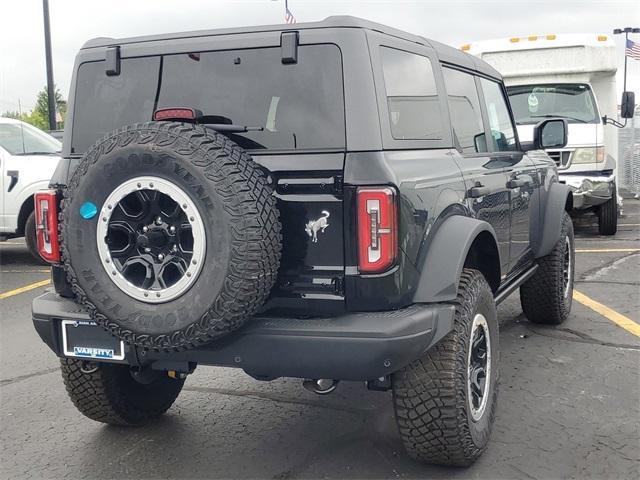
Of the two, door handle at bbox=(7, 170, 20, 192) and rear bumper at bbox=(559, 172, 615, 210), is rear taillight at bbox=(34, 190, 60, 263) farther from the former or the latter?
rear bumper at bbox=(559, 172, 615, 210)

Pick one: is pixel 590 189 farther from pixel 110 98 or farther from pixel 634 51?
pixel 634 51

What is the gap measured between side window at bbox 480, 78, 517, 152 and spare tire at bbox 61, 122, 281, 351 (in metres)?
2.29

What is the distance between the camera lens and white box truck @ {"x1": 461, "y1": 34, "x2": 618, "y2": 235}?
9.95 m

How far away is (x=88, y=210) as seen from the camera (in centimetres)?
281

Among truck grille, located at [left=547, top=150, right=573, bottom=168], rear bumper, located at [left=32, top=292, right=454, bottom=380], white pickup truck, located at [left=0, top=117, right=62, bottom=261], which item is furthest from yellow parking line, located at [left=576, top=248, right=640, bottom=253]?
rear bumper, located at [left=32, top=292, right=454, bottom=380]

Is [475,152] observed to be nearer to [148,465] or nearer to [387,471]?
[387,471]

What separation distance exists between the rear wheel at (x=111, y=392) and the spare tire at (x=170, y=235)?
0.74m

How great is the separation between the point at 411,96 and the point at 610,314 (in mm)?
3538

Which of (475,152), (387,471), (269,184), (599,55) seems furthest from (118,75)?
(599,55)

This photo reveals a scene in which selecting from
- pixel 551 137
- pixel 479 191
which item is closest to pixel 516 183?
pixel 479 191

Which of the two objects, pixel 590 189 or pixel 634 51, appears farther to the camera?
pixel 634 51

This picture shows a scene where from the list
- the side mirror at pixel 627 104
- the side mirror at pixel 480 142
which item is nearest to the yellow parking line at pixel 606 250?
the side mirror at pixel 627 104

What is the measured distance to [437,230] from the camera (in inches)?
121

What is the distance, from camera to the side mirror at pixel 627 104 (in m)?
11.8
